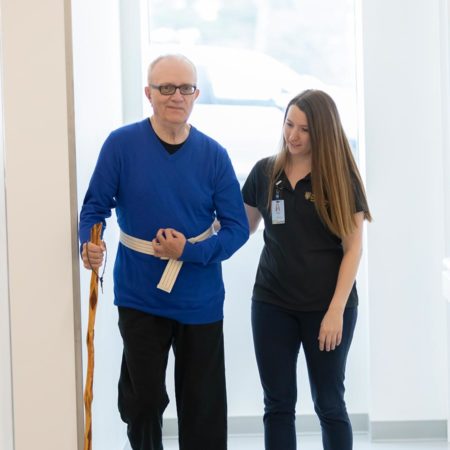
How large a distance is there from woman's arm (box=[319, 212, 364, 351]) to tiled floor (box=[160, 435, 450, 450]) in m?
1.02

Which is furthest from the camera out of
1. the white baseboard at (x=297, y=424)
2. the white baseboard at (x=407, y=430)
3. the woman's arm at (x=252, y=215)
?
the white baseboard at (x=297, y=424)

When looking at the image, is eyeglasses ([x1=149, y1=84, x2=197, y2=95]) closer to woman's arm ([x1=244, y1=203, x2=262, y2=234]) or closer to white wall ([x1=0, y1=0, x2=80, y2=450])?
white wall ([x1=0, y1=0, x2=80, y2=450])

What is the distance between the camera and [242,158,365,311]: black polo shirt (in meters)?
2.62

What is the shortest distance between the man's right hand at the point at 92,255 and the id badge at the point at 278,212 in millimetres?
638

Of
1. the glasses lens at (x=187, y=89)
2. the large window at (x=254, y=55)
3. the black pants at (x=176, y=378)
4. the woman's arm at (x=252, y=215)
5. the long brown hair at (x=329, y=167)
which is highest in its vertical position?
the large window at (x=254, y=55)

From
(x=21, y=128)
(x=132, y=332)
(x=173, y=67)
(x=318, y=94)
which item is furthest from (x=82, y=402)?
(x=318, y=94)

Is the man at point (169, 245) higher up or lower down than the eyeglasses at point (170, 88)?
lower down

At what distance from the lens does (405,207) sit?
11.1ft

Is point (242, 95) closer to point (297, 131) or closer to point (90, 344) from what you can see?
point (297, 131)

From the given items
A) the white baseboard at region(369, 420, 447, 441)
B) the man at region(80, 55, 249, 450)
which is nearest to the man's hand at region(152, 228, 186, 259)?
the man at region(80, 55, 249, 450)

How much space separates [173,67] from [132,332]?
81 cm

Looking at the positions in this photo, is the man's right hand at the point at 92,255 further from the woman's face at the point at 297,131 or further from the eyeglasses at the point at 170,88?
the woman's face at the point at 297,131

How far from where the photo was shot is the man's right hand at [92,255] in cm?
224


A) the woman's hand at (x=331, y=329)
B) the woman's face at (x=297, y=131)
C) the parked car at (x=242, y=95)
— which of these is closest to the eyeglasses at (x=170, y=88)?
the woman's face at (x=297, y=131)
